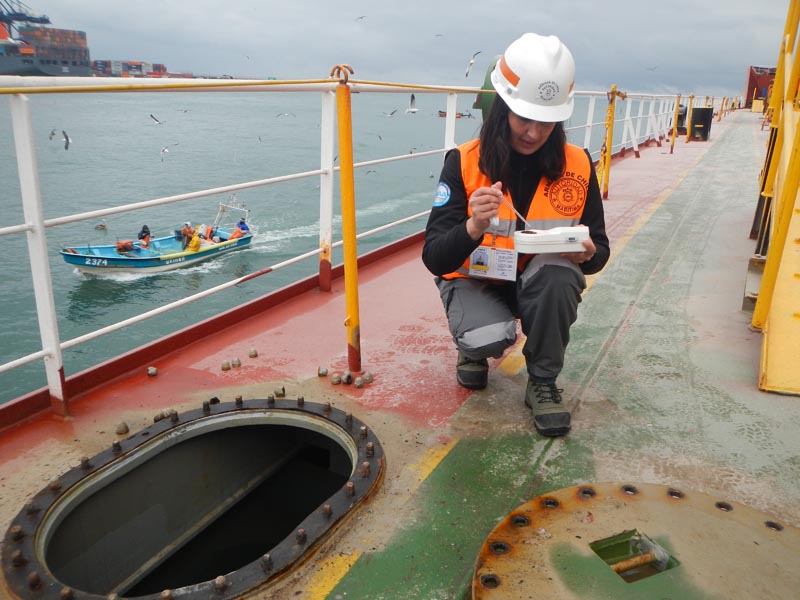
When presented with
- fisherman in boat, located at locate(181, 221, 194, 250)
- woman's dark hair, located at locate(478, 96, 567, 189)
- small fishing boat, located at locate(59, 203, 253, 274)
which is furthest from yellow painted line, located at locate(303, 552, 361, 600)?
fisherman in boat, located at locate(181, 221, 194, 250)

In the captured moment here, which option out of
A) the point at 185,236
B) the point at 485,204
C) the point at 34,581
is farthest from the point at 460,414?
the point at 185,236

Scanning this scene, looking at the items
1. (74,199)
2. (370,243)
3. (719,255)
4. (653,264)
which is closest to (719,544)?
(653,264)

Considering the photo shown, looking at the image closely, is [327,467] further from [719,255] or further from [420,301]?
[719,255]

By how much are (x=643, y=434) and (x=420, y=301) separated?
1.66 m

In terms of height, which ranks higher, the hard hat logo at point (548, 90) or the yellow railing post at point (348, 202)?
the hard hat logo at point (548, 90)

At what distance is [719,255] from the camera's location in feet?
15.2

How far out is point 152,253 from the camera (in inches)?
825

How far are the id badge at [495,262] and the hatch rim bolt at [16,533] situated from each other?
1.65 metres

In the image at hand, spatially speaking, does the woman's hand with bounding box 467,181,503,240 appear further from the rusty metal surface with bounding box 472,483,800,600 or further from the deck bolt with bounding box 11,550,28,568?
the deck bolt with bounding box 11,550,28,568

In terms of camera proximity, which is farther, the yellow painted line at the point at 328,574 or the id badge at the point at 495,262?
the id badge at the point at 495,262

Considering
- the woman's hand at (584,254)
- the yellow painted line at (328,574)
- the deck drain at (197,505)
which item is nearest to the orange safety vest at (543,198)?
the woman's hand at (584,254)

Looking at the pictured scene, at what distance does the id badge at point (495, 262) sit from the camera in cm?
231

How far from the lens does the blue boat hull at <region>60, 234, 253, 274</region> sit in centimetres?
1970

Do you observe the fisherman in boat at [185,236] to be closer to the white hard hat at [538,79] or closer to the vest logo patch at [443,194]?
the vest logo patch at [443,194]
